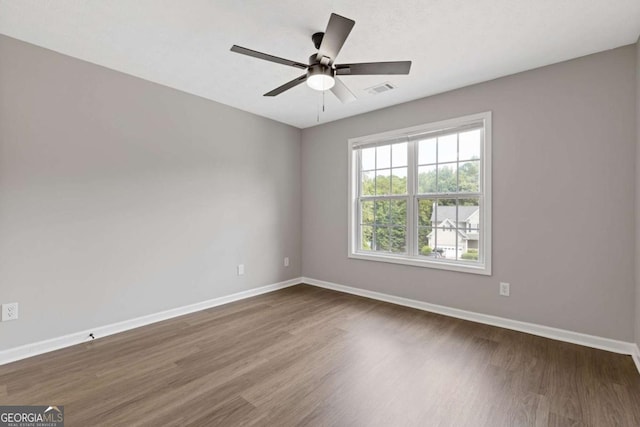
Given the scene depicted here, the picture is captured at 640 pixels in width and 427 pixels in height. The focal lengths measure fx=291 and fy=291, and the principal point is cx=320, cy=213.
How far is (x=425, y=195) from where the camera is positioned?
12.0 ft

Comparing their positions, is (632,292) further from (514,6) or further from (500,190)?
(514,6)

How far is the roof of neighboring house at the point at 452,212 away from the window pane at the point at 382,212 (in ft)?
2.12

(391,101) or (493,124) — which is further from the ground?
(391,101)

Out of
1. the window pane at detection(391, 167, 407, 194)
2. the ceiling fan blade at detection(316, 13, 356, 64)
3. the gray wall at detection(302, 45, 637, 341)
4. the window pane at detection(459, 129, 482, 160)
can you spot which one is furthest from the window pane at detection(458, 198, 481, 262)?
the ceiling fan blade at detection(316, 13, 356, 64)

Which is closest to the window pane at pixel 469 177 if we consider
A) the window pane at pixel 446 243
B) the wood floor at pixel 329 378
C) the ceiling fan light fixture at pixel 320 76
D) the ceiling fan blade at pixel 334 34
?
the window pane at pixel 446 243

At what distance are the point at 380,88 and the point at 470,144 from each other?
1.21m

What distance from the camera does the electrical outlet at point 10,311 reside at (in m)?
2.31

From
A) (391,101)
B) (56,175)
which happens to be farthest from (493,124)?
(56,175)

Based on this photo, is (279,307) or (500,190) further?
(279,307)

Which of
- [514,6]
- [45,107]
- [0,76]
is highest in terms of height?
[514,6]

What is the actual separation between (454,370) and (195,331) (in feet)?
7.84

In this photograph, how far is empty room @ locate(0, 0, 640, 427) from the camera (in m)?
1.96

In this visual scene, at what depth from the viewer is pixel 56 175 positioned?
2549 mm

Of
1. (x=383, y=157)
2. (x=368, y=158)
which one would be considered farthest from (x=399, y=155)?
(x=368, y=158)
